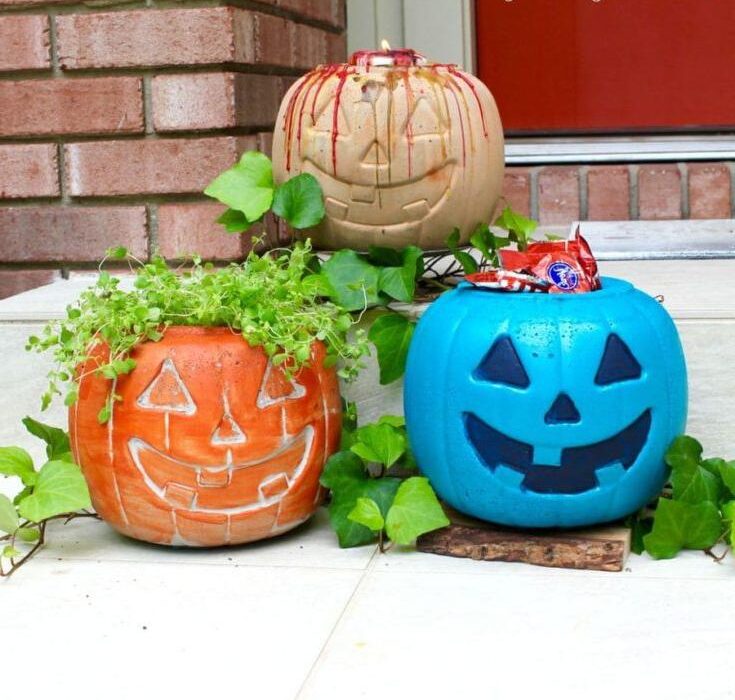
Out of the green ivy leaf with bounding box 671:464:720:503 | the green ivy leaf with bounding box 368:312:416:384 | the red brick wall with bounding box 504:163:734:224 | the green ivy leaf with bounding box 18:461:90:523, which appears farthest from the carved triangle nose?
the red brick wall with bounding box 504:163:734:224

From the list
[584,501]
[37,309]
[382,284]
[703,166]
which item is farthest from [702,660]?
[703,166]

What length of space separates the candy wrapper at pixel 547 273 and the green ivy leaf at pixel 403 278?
0.51 ft

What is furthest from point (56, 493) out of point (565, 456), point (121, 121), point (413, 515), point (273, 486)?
point (121, 121)

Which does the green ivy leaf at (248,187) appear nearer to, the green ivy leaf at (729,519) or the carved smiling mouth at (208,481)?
the carved smiling mouth at (208,481)

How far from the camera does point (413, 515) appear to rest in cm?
180

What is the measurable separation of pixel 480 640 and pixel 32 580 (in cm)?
66

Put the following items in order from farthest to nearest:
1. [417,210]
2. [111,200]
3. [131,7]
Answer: [111,200], [131,7], [417,210]

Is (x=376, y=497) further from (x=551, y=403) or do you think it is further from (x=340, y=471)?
(x=551, y=403)

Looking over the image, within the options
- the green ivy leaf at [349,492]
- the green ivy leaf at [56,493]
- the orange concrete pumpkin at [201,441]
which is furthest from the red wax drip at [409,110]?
the green ivy leaf at [56,493]

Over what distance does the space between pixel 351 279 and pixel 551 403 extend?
501 millimetres

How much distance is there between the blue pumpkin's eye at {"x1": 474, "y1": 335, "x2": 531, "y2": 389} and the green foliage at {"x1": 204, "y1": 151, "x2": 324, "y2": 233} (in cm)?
49

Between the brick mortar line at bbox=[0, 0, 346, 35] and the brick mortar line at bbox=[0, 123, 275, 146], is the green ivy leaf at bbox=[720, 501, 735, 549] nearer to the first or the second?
the brick mortar line at bbox=[0, 123, 275, 146]

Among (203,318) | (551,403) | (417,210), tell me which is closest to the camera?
(551,403)

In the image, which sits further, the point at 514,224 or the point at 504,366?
the point at 514,224
